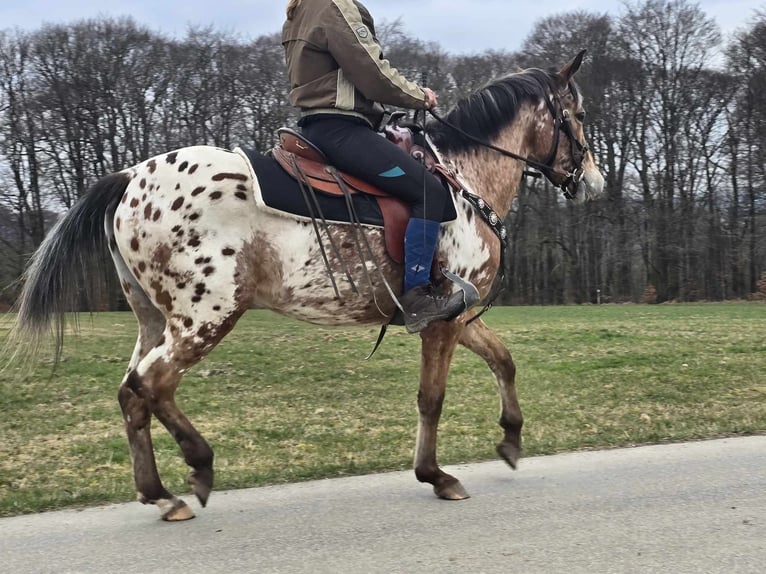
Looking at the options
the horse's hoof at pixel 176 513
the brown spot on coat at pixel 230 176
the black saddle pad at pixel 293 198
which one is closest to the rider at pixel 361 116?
the black saddle pad at pixel 293 198

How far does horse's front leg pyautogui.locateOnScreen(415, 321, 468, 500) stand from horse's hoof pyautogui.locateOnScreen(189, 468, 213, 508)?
1.31 meters

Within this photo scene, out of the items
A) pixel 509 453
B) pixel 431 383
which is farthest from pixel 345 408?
pixel 431 383

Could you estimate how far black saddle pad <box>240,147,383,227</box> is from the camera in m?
4.43

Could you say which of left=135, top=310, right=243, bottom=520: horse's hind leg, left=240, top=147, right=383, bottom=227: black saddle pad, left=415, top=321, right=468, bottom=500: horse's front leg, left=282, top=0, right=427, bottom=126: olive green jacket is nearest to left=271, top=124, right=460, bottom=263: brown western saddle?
left=240, top=147, right=383, bottom=227: black saddle pad

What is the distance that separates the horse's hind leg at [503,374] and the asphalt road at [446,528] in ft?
0.99

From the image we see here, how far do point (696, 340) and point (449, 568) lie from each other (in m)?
13.0

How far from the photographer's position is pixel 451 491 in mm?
4680

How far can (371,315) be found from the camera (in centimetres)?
484

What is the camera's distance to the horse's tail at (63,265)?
4.58 metres

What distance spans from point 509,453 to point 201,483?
2.19 meters

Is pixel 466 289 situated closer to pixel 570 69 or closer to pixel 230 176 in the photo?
pixel 230 176

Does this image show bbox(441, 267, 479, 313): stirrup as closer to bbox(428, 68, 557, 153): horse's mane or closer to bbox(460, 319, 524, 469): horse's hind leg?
bbox(460, 319, 524, 469): horse's hind leg

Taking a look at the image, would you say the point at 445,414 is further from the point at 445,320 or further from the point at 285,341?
the point at 285,341

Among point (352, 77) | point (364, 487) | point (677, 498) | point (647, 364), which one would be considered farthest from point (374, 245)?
point (647, 364)
